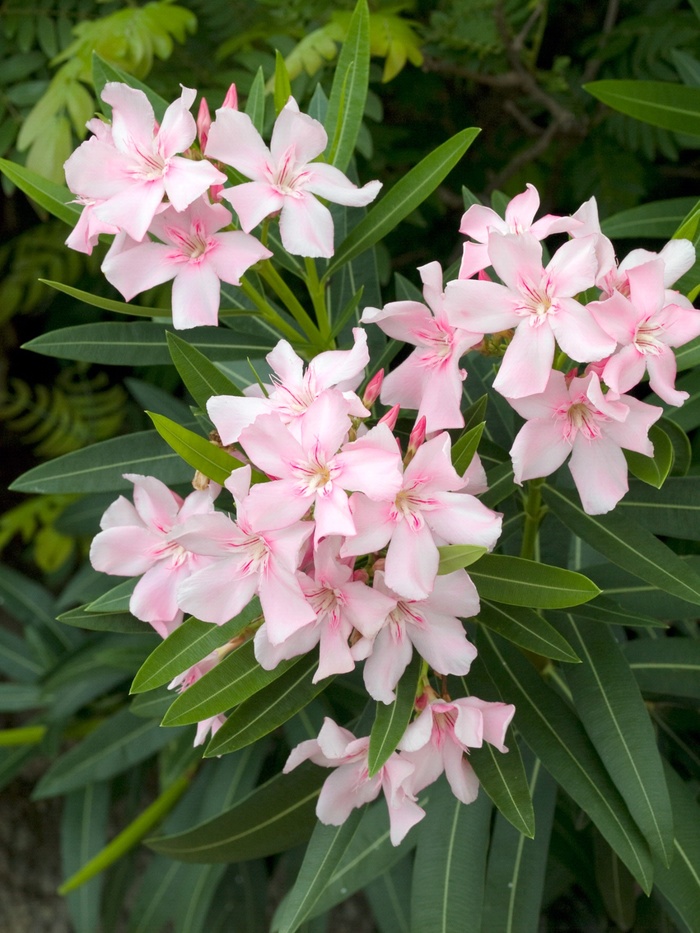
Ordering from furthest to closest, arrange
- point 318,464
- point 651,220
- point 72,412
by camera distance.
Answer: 1. point 72,412
2. point 651,220
3. point 318,464

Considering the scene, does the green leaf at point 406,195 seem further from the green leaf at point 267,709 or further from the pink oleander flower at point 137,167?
the green leaf at point 267,709

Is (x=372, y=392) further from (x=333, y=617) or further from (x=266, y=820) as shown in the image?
(x=266, y=820)

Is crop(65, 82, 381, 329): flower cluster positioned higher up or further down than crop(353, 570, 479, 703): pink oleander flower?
higher up

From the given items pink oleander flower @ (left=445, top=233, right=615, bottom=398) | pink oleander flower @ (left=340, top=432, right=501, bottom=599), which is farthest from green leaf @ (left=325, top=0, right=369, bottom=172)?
pink oleander flower @ (left=340, top=432, right=501, bottom=599)

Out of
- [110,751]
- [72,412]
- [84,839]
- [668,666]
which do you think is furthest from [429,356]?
[72,412]

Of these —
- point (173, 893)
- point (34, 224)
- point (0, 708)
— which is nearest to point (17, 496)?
point (34, 224)

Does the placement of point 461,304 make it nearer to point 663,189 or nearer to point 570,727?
point 570,727

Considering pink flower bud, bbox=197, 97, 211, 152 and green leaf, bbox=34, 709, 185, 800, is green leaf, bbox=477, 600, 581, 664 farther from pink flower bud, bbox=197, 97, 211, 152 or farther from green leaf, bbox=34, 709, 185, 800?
green leaf, bbox=34, 709, 185, 800
